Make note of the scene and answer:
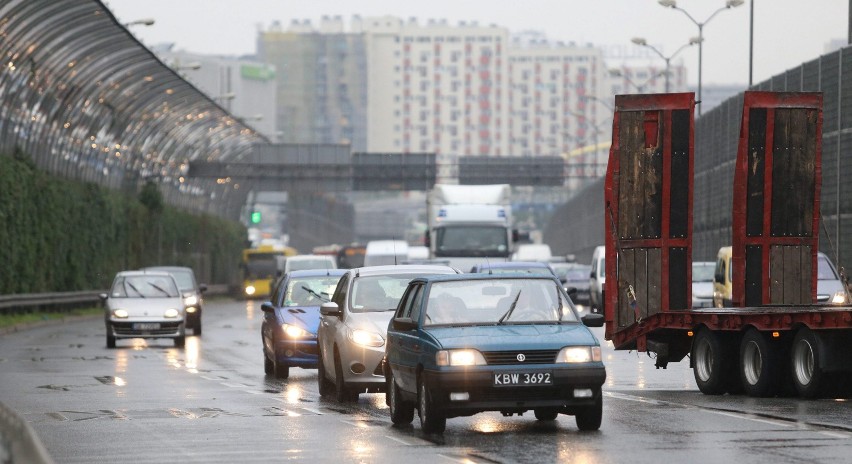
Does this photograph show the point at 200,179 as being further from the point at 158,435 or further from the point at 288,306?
the point at 158,435

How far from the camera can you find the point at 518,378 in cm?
1479

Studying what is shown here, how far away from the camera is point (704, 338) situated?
67.6ft

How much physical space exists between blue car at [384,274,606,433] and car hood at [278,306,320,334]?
8.17 metres

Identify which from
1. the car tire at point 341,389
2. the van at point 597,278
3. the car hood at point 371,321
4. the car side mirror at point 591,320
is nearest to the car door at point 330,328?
the car hood at point 371,321

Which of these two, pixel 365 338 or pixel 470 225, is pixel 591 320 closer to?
pixel 365 338

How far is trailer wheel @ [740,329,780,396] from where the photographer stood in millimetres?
19141

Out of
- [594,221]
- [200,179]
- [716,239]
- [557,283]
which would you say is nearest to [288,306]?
[557,283]

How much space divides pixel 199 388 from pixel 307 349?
7.72ft

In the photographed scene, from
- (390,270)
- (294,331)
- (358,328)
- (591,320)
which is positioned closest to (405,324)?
(591,320)

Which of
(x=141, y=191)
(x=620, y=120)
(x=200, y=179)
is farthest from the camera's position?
(x=200, y=179)

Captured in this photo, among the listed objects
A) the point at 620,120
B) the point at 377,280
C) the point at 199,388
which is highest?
the point at 620,120

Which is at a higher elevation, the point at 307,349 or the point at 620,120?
the point at 620,120

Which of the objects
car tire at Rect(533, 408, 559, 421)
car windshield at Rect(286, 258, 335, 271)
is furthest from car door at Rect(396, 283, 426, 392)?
car windshield at Rect(286, 258, 335, 271)

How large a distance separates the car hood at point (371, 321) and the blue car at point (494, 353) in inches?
110
